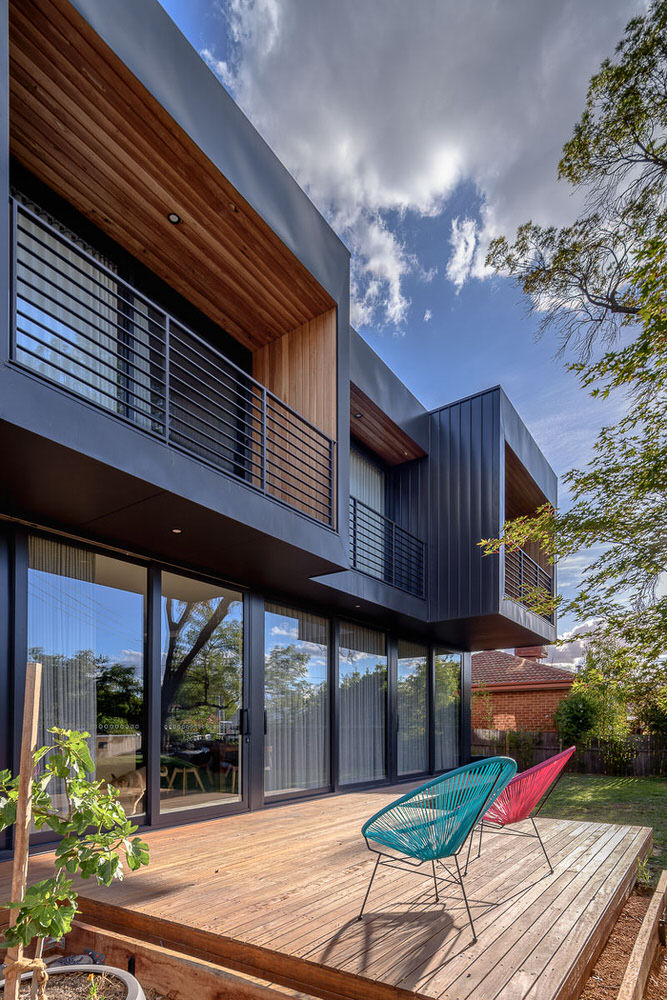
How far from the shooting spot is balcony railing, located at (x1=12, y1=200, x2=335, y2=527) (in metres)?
3.99

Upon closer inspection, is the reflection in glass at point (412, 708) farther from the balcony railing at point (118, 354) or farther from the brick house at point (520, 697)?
the brick house at point (520, 697)

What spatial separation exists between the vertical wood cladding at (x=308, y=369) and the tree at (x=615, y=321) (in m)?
2.00

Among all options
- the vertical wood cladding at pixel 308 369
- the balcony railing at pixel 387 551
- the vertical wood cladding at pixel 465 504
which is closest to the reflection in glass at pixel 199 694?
the vertical wood cladding at pixel 308 369

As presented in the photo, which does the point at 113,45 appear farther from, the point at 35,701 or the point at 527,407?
the point at 527,407

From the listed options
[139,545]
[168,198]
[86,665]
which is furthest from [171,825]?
[168,198]

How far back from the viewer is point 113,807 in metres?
1.99

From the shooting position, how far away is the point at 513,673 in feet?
60.4

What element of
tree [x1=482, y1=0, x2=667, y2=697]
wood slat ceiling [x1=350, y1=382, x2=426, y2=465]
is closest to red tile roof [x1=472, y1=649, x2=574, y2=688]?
wood slat ceiling [x1=350, y1=382, x2=426, y2=465]

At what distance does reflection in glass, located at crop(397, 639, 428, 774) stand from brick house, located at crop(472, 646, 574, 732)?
18.1 ft

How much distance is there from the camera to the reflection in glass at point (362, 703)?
28.1 feet

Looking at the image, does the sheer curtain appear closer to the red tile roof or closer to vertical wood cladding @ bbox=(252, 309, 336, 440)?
vertical wood cladding @ bbox=(252, 309, 336, 440)

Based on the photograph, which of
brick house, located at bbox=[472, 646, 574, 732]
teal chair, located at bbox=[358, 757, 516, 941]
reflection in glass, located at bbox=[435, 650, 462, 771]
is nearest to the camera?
teal chair, located at bbox=[358, 757, 516, 941]

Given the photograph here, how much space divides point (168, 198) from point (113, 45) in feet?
3.99

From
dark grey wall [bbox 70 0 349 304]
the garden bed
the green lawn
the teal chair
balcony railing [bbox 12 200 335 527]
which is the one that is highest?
dark grey wall [bbox 70 0 349 304]
